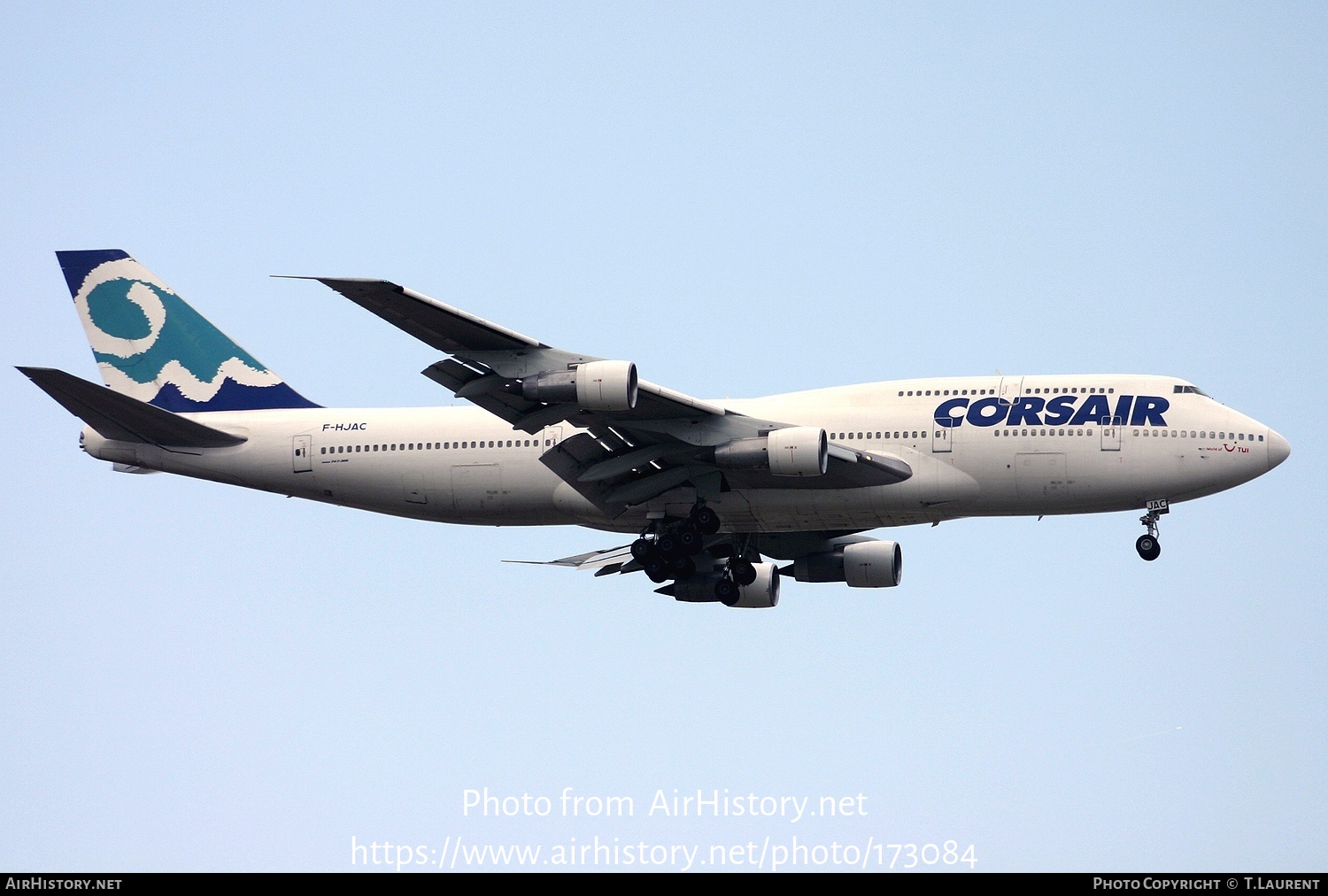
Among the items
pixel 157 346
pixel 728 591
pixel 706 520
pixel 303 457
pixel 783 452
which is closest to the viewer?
pixel 783 452

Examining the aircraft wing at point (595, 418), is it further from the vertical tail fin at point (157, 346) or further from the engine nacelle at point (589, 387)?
the vertical tail fin at point (157, 346)

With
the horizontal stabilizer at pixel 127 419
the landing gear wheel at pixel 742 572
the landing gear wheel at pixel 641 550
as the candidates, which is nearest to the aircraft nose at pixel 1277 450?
the landing gear wheel at pixel 742 572

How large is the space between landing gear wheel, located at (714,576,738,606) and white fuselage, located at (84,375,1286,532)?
7.73 feet

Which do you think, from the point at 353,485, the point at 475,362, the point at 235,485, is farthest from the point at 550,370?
the point at 235,485

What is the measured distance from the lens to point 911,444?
4091cm

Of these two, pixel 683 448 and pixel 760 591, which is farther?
pixel 760 591

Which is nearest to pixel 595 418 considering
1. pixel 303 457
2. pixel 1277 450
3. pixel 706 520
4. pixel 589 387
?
pixel 589 387

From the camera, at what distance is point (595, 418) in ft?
131

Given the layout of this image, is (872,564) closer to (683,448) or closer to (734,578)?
(734,578)

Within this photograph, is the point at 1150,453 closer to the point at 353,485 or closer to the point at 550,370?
the point at 550,370

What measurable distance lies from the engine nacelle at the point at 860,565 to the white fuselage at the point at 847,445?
353 cm

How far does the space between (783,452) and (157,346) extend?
60.0 feet

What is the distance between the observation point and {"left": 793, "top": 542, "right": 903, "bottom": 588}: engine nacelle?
46.2m
